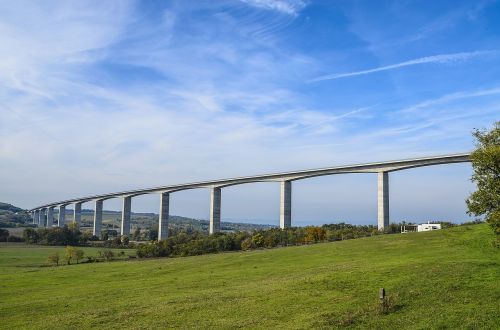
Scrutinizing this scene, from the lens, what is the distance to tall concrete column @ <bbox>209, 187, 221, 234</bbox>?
319ft

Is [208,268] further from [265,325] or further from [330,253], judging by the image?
[265,325]

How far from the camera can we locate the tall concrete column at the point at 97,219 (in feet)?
454

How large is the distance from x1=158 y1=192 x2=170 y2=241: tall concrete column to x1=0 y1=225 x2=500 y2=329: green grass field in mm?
68929

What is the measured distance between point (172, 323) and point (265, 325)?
4.11 meters

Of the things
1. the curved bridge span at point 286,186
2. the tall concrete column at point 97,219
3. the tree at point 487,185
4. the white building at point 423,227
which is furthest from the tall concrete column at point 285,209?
the tall concrete column at point 97,219

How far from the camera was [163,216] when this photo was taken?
11238 cm

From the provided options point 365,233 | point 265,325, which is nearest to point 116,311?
point 265,325

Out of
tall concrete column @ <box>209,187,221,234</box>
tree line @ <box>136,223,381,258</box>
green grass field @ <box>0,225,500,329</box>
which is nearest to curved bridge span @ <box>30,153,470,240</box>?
tall concrete column @ <box>209,187,221,234</box>

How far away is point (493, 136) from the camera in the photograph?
27766 millimetres

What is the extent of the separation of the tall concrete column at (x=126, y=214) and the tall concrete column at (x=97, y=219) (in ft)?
40.0

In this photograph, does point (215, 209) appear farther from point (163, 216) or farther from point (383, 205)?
point (383, 205)

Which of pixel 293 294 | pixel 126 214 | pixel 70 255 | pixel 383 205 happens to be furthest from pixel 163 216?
pixel 293 294

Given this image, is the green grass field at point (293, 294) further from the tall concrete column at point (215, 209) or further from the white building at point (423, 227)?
the tall concrete column at point (215, 209)

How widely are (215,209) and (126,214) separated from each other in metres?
43.1
